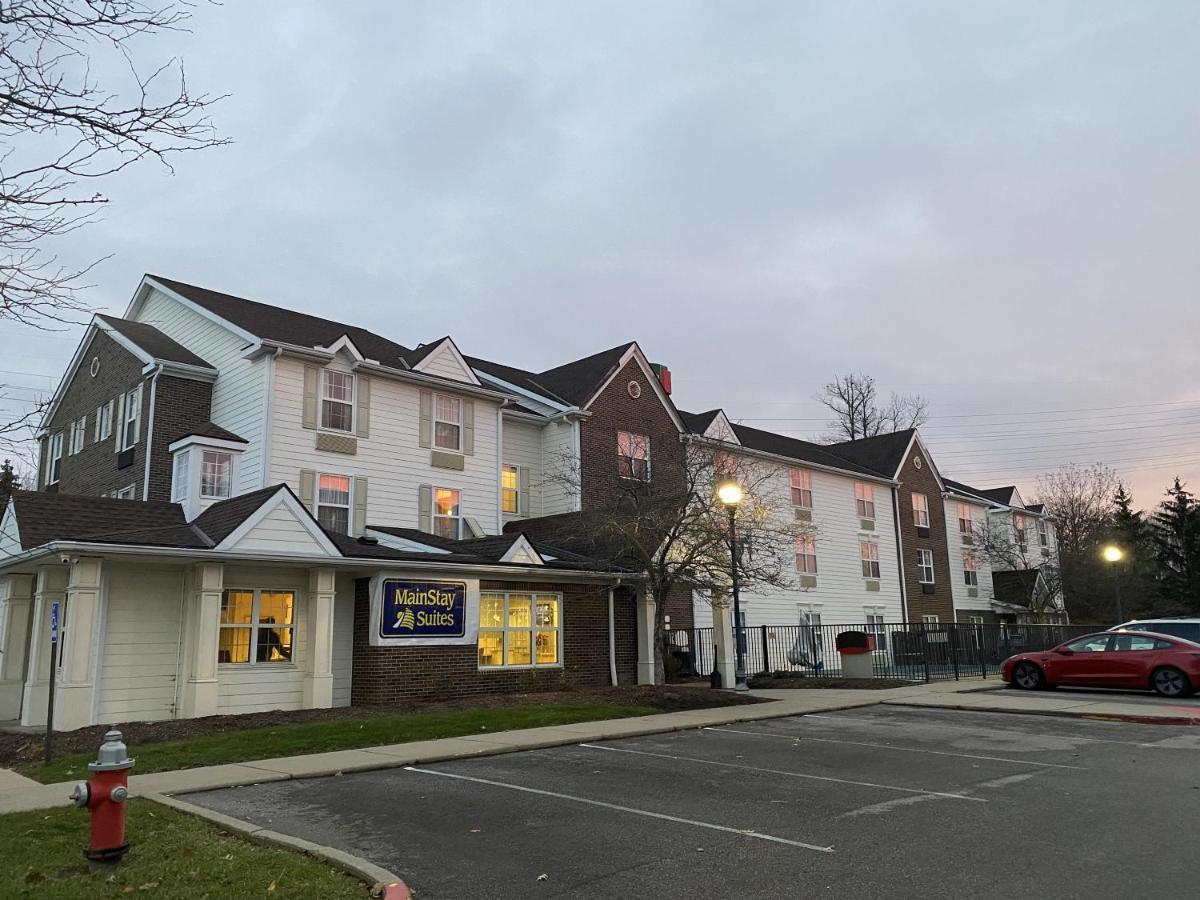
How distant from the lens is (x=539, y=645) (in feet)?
71.8

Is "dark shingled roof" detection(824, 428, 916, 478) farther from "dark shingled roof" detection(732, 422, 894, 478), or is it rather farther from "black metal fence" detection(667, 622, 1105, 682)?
"black metal fence" detection(667, 622, 1105, 682)

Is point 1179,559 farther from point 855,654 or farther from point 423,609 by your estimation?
point 423,609

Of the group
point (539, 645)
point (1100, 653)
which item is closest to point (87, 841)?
A: point (539, 645)

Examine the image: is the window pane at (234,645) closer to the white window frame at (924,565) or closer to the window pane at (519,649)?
the window pane at (519,649)

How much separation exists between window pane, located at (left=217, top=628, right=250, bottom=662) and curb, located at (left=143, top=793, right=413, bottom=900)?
357 inches

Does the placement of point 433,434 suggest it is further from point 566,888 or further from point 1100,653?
point 566,888

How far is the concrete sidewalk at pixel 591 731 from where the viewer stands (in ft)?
33.5

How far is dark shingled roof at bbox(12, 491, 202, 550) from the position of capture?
16547 mm

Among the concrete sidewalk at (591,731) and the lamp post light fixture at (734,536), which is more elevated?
the lamp post light fixture at (734,536)

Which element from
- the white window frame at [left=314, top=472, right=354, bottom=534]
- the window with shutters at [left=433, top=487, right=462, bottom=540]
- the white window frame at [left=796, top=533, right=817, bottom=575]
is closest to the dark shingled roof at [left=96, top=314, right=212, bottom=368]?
the white window frame at [left=314, top=472, right=354, bottom=534]

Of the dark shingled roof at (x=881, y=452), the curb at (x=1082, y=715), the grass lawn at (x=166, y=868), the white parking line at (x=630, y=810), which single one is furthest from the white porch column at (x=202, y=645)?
the dark shingled roof at (x=881, y=452)

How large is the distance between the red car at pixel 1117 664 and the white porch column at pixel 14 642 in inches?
893

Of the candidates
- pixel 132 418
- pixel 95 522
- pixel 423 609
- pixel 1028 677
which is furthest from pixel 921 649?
pixel 132 418

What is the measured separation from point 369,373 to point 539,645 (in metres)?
8.52
